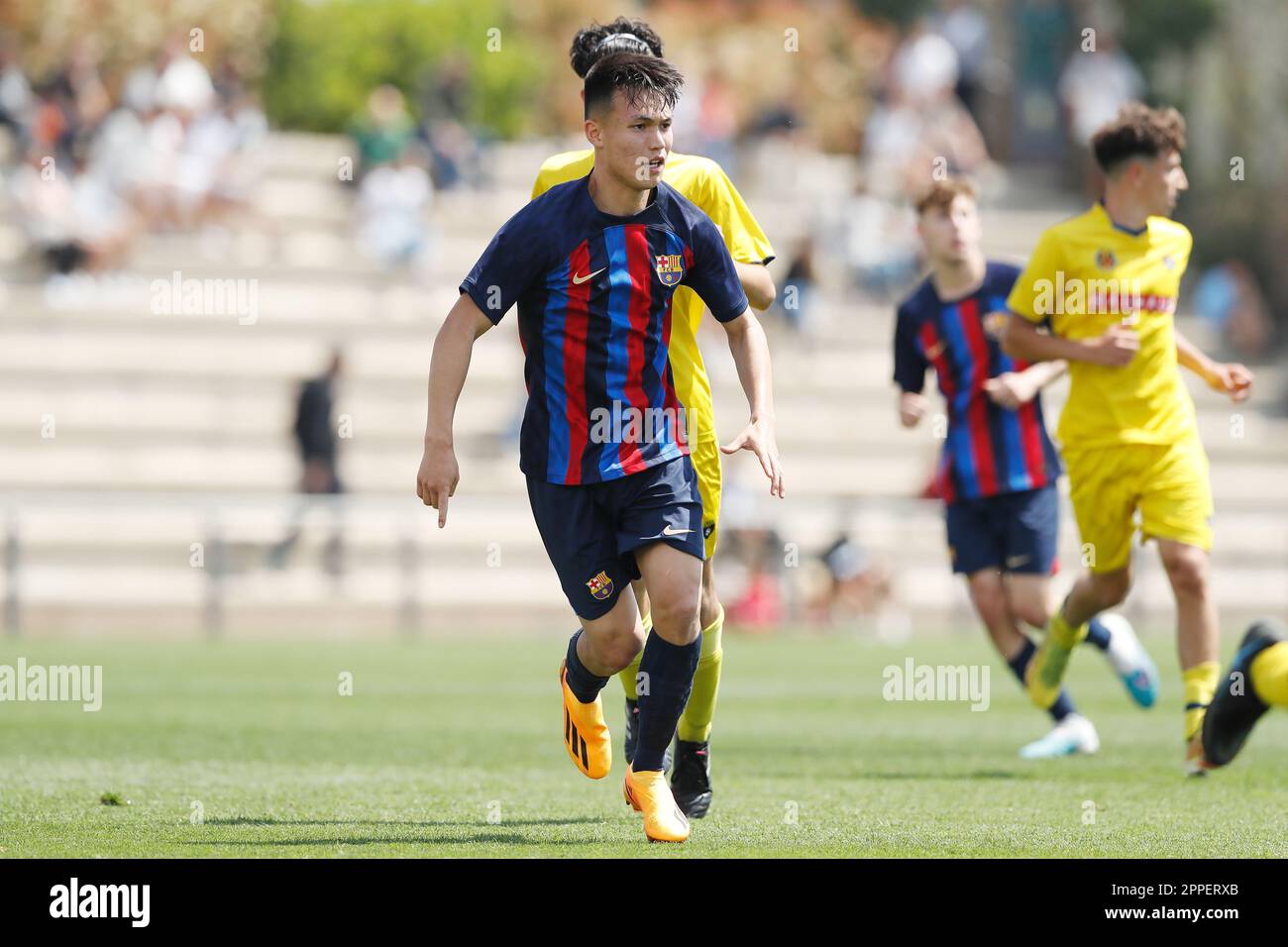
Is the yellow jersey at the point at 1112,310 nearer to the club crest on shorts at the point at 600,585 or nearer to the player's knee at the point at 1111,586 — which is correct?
the player's knee at the point at 1111,586

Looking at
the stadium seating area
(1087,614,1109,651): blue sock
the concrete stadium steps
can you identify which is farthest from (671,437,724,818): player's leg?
the concrete stadium steps

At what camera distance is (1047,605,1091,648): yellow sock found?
9742 millimetres

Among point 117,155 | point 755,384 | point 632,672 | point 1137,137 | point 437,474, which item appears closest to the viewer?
point 437,474

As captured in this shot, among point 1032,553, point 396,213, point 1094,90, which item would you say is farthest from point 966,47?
point 1032,553

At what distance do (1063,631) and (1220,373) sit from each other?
1.39 metres

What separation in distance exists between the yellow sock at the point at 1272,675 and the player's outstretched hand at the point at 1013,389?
285 cm

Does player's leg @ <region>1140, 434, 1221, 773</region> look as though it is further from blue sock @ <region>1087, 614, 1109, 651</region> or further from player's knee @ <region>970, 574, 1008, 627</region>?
blue sock @ <region>1087, 614, 1109, 651</region>

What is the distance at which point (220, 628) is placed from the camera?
19.9 metres

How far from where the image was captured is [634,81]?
6691 mm

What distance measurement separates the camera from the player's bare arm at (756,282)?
7.60 m

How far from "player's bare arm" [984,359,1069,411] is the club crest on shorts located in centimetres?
330

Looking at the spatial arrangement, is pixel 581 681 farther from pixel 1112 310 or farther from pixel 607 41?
pixel 1112 310
